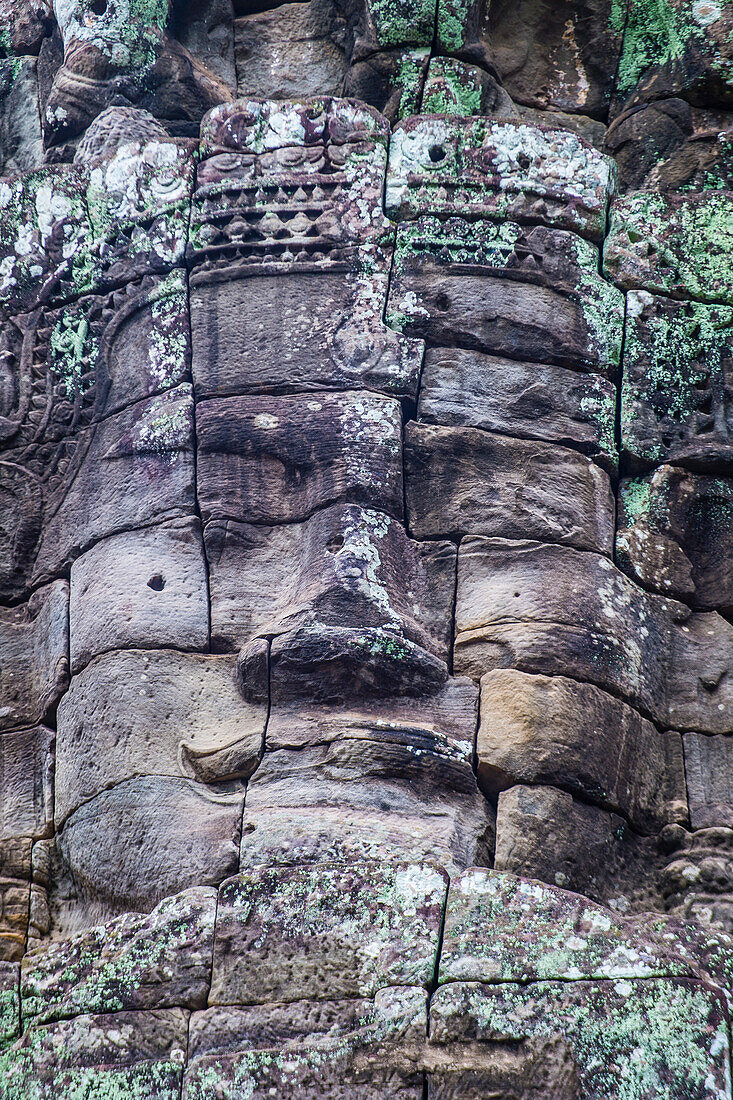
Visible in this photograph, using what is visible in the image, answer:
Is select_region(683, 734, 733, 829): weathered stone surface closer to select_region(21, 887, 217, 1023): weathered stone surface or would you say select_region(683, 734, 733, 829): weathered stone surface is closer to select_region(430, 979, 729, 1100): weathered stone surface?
select_region(430, 979, 729, 1100): weathered stone surface

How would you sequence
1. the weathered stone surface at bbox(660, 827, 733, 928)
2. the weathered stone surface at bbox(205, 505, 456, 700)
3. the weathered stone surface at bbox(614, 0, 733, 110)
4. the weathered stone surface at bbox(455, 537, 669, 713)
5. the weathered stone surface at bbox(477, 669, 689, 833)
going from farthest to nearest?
the weathered stone surface at bbox(614, 0, 733, 110)
the weathered stone surface at bbox(455, 537, 669, 713)
the weathered stone surface at bbox(205, 505, 456, 700)
the weathered stone surface at bbox(477, 669, 689, 833)
the weathered stone surface at bbox(660, 827, 733, 928)

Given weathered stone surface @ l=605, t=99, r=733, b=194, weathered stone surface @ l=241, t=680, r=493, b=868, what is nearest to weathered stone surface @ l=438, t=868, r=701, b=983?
weathered stone surface @ l=241, t=680, r=493, b=868

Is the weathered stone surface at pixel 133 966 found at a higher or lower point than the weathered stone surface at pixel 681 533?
lower

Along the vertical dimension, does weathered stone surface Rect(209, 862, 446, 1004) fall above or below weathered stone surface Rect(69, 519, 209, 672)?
below

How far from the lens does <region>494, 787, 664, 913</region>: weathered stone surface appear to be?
489 cm

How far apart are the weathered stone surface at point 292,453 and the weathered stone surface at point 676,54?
2.13m

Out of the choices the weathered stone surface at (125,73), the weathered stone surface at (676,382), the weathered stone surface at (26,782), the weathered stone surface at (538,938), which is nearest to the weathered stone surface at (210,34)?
the weathered stone surface at (125,73)

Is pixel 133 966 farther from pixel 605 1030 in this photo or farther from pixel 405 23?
pixel 405 23

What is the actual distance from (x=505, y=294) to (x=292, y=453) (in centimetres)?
110

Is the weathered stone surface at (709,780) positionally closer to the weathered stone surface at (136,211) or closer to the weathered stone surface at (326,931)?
the weathered stone surface at (326,931)

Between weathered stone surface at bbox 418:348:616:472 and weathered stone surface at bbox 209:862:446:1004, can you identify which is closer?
weathered stone surface at bbox 209:862:446:1004

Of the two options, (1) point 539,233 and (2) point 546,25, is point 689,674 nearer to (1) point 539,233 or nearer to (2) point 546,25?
(1) point 539,233

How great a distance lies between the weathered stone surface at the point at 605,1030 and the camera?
4.21m

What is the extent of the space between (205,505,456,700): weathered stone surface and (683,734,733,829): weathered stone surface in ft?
3.20
